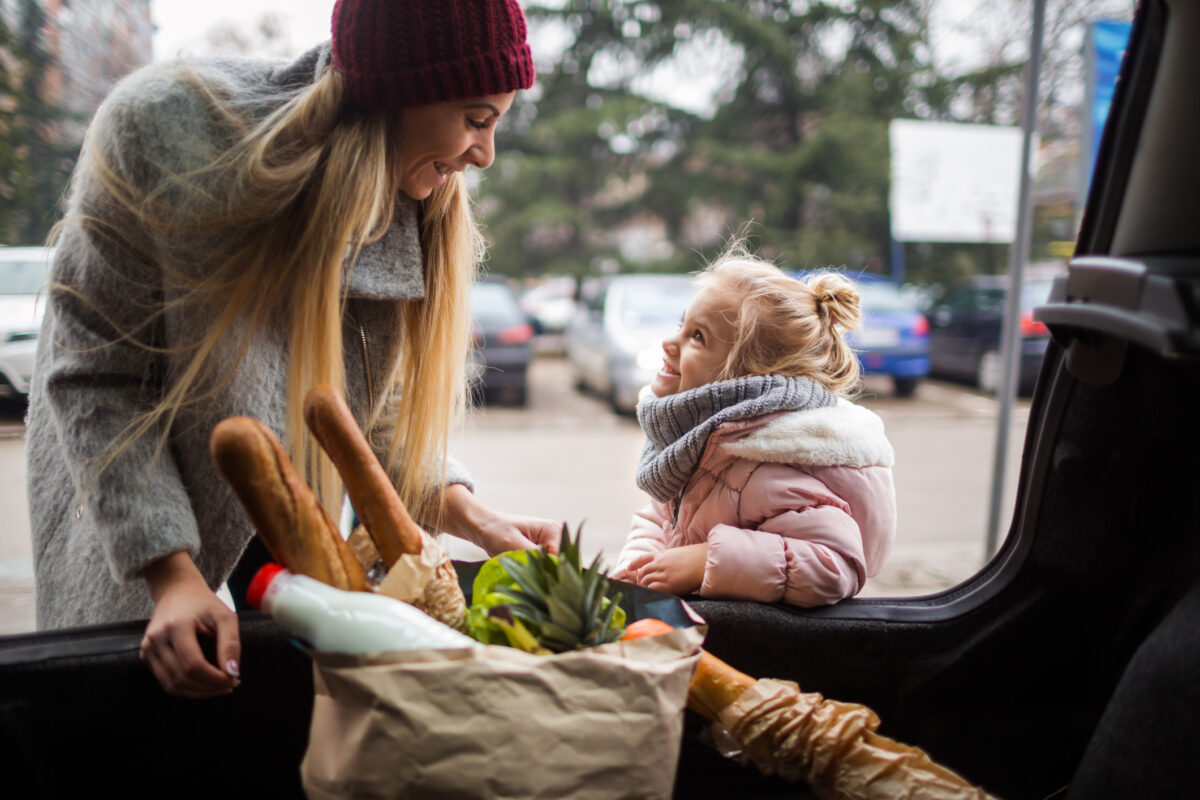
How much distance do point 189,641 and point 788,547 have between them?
0.87 meters

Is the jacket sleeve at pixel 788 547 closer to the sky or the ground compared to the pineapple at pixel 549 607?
closer to the ground

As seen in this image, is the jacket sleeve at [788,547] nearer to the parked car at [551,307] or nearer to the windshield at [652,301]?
the windshield at [652,301]

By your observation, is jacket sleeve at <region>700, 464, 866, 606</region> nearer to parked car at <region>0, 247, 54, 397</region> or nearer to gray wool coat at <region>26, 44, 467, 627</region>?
gray wool coat at <region>26, 44, 467, 627</region>

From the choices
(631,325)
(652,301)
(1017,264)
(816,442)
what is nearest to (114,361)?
(816,442)

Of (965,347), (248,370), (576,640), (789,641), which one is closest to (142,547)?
(248,370)

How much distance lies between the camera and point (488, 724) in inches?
29.2

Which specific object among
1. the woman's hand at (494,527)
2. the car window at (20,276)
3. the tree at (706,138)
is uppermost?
the tree at (706,138)

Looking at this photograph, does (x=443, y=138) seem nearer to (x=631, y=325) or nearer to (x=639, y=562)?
(x=639, y=562)

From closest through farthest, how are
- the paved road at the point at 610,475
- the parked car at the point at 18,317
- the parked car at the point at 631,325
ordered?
the parked car at the point at 18,317
the paved road at the point at 610,475
the parked car at the point at 631,325

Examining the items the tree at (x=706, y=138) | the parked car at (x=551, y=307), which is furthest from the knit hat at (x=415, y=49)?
the parked car at (x=551, y=307)

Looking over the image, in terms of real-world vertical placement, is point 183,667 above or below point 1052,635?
above

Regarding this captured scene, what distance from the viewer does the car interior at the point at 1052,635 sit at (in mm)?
999

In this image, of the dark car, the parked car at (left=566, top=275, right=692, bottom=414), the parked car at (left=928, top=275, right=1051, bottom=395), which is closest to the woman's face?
the parked car at (left=566, top=275, right=692, bottom=414)

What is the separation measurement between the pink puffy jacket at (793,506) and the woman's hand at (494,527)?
272 mm
